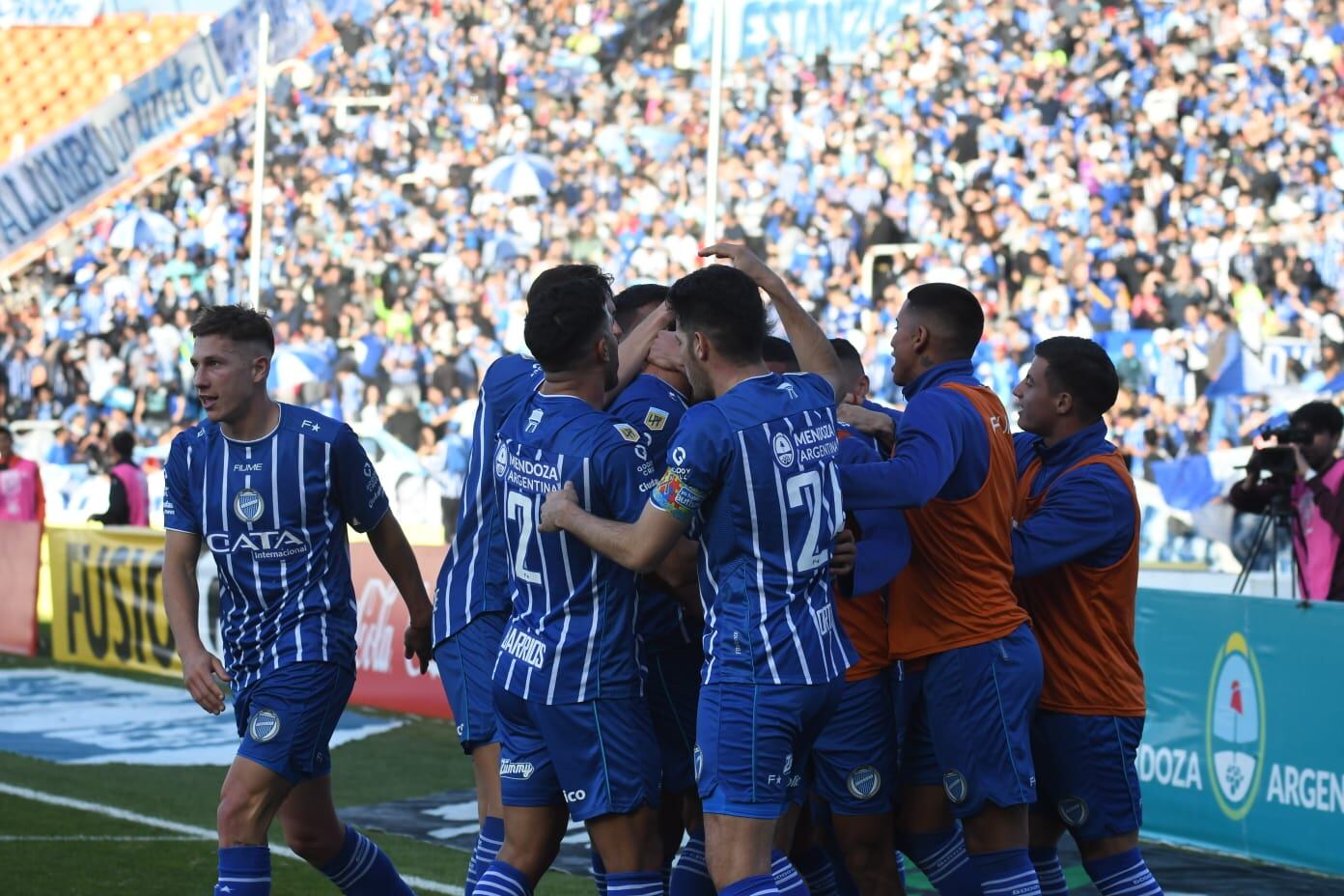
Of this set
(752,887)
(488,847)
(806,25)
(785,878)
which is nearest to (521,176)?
(806,25)

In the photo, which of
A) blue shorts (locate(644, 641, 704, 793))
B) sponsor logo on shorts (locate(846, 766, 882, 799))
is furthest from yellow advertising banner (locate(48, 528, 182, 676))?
sponsor logo on shorts (locate(846, 766, 882, 799))

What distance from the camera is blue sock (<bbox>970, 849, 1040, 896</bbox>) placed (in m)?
5.16

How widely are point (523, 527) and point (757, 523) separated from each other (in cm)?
66

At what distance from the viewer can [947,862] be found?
217 inches

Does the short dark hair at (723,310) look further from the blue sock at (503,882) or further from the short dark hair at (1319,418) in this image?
the short dark hair at (1319,418)

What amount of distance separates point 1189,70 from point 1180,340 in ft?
16.3

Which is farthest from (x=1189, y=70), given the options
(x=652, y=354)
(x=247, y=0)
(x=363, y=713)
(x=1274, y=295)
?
(x=652, y=354)

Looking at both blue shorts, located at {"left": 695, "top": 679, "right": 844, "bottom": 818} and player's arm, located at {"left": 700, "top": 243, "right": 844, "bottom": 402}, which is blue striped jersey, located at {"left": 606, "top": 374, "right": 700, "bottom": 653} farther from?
blue shorts, located at {"left": 695, "top": 679, "right": 844, "bottom": 818}

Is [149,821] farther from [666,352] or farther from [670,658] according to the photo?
[666,352]

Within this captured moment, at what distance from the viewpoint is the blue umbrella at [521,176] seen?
2416 centimetres

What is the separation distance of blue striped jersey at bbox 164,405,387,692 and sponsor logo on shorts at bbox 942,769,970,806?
6.17ft

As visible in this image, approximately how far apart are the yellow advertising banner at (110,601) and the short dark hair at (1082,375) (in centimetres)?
944

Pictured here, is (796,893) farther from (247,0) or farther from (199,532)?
(247,0)

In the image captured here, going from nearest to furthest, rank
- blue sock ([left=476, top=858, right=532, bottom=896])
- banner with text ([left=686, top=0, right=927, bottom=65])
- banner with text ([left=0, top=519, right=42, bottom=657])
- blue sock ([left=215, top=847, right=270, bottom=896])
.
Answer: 1. blue sock ([left=476, top=858, right=532, bottom=896])
2. blue sock ([left=215, top=847, right=270, bottom=896])
3. banner with text ([left=0, top=519, right=42, bottom=657])
4. banner with text ([left=686, top=0, right=927, bottom=65])
